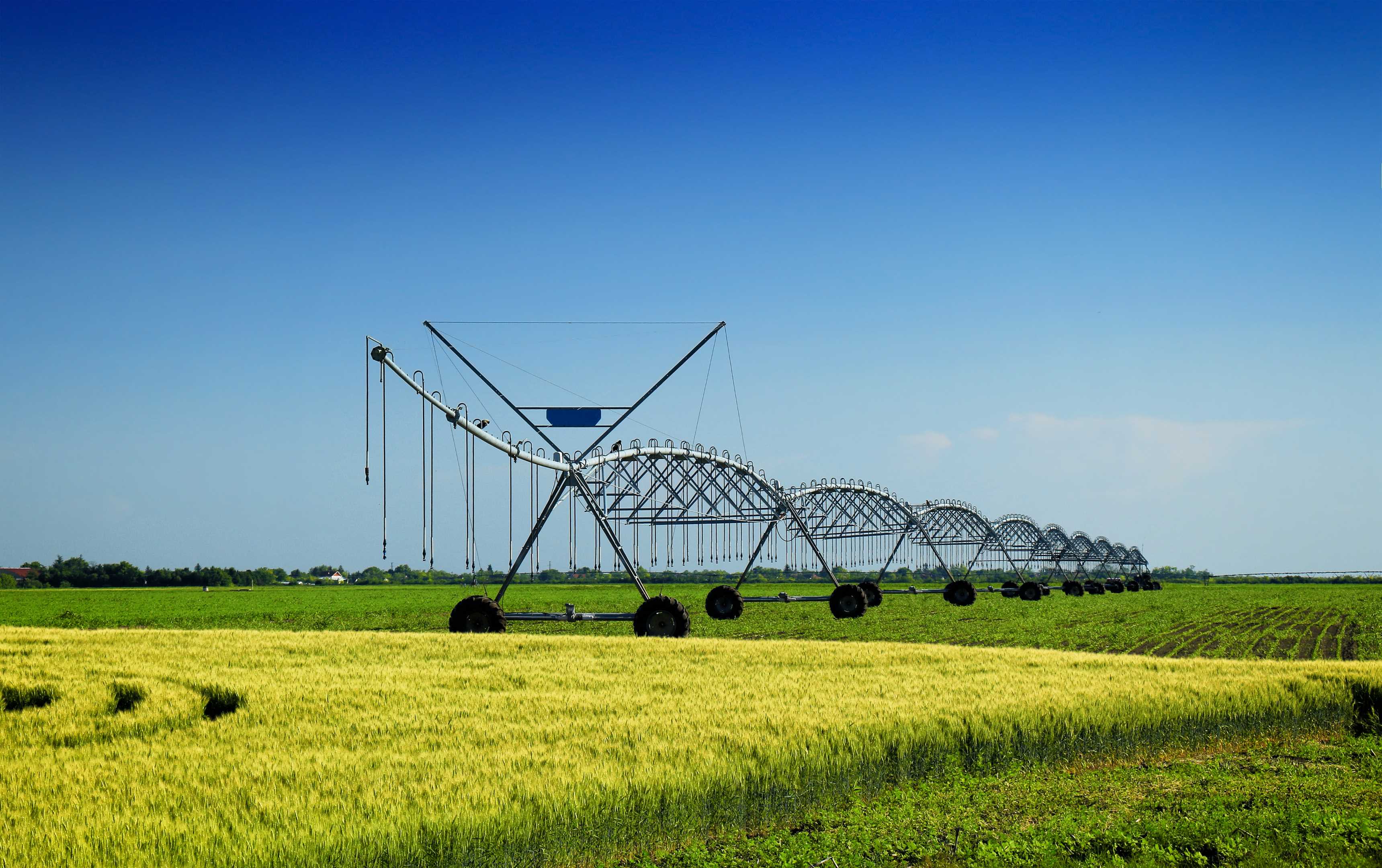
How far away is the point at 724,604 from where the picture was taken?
48.2 metres

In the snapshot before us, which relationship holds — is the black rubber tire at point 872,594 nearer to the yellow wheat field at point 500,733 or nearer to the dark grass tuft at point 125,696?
the yellow wheat field at point 500,733

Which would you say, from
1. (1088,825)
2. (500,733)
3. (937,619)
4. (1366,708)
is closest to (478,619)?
(500,733)

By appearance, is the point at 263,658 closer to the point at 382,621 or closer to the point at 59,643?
the point at 59,643

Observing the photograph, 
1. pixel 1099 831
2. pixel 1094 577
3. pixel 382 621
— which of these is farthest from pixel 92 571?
pixel 1099 831

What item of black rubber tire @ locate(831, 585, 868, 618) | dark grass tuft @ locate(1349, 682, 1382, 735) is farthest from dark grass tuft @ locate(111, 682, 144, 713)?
black rubber tire @ locate(831, 585, 868, 618)

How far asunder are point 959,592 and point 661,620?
43.6 metres

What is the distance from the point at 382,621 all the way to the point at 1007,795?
149ft

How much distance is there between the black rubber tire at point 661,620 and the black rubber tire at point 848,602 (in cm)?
2049

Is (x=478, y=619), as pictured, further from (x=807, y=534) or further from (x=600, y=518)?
(x=807, y=534)

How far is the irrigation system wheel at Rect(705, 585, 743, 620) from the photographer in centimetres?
4772

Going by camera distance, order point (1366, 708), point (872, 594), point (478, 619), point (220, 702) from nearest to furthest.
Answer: point (220, 702) < point (1366, 708) < point (478, 619) < point (872, 594)

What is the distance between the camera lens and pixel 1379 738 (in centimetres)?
1739

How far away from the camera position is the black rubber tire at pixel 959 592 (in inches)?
2783

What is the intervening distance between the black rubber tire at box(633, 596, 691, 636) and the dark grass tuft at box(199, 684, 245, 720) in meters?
16.3
